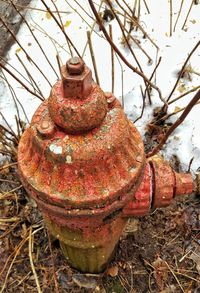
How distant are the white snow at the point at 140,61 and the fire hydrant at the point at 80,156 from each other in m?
0.86

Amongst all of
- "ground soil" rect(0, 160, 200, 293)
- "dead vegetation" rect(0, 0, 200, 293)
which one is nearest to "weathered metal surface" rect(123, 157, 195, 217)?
"dead vegetation" rect(0, 0, 200, 293)

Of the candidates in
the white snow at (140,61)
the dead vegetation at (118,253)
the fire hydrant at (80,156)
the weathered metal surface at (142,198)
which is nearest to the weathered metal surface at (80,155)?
the fire hydrant at (80,156)

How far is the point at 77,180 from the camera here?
131cm

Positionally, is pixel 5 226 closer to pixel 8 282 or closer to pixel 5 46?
pixel 8 282

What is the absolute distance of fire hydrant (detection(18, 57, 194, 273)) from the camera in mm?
1223

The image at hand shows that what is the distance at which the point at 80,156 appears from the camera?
126 cm

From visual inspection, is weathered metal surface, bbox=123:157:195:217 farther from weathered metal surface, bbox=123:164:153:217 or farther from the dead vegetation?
the dead vegetation

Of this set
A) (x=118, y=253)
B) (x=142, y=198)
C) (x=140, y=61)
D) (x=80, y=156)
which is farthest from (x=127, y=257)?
(x=140, y=61)

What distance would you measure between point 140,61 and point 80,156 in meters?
1.41

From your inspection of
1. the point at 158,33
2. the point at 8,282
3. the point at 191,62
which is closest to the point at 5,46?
the point at 158,33

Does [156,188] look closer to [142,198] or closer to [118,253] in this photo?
[142,198]

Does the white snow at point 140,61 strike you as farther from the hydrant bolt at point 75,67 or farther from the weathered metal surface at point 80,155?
the hydrant bolt at point 75,67

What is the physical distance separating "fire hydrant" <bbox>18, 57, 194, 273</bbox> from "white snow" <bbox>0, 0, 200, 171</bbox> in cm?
86

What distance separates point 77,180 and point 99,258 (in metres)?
0.68
